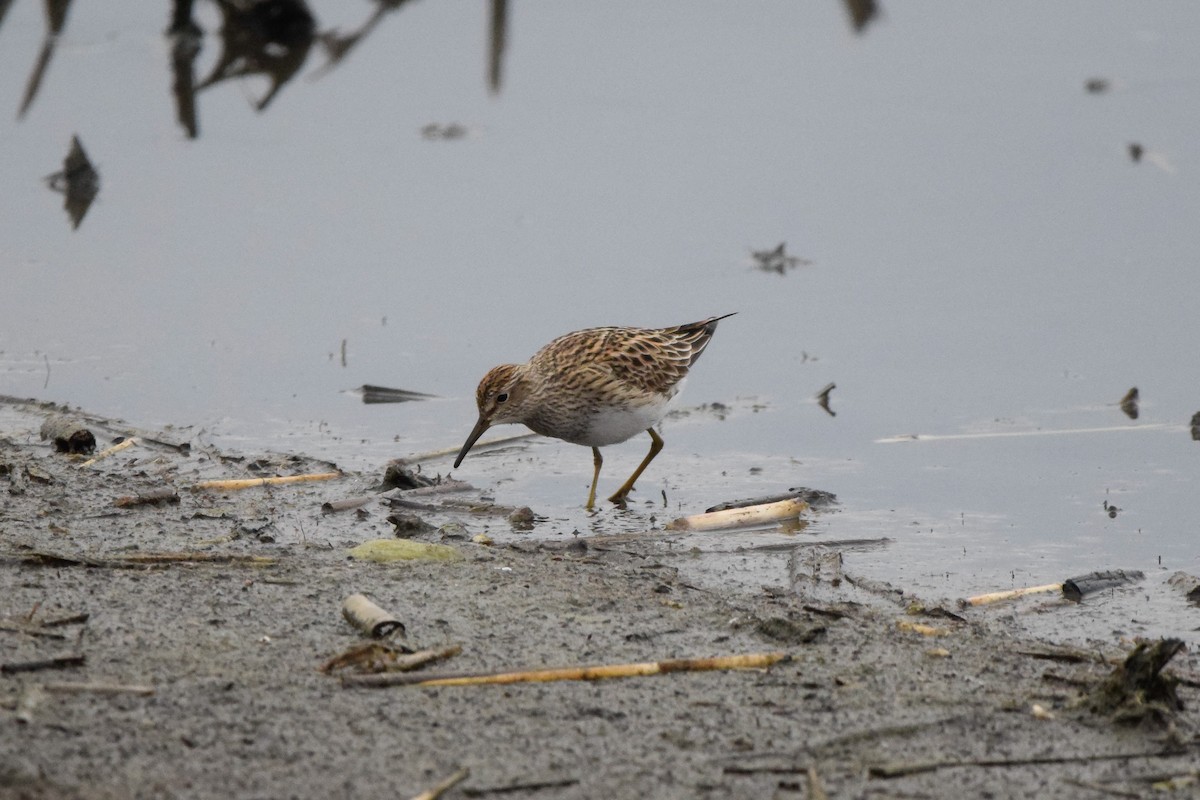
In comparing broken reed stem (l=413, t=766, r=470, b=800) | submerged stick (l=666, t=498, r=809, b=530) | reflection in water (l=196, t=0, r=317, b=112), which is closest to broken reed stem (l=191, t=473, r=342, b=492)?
submerged stick (l=666, t=498, r=809, b=530)

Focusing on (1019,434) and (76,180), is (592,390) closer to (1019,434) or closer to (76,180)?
(1019,434)

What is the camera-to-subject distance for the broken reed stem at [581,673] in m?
4.54

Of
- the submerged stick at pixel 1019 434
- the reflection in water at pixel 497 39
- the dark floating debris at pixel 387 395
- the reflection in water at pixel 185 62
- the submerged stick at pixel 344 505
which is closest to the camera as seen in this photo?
the submerged stick at pixel 344 505

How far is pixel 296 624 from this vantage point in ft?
16.9

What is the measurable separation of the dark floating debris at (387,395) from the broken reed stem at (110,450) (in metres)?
1.62

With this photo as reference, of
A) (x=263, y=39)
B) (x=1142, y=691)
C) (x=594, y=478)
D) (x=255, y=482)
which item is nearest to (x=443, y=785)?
(x=1142, y=691)

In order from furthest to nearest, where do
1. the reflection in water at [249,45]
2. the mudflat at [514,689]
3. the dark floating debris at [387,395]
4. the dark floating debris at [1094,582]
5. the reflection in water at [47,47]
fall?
the reflection in water at [249,45], the reflection in water at [47,47], the dark floating debris at [387,395], the dark floating debris at [1094,582], the mudflat at [514,689]

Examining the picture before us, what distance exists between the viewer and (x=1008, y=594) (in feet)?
21.1

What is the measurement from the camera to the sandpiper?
27.4 feet

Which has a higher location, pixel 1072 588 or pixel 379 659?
pixel 1072 588

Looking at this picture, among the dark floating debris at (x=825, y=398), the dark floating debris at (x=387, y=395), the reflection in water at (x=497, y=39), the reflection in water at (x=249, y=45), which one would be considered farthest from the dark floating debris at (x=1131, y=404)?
the reflection in water at (x=249, y=45)

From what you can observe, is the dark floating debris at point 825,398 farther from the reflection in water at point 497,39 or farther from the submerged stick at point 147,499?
the reflection in water at point 497,39

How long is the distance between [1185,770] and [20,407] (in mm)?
7016

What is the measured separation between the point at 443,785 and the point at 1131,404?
6.55m
